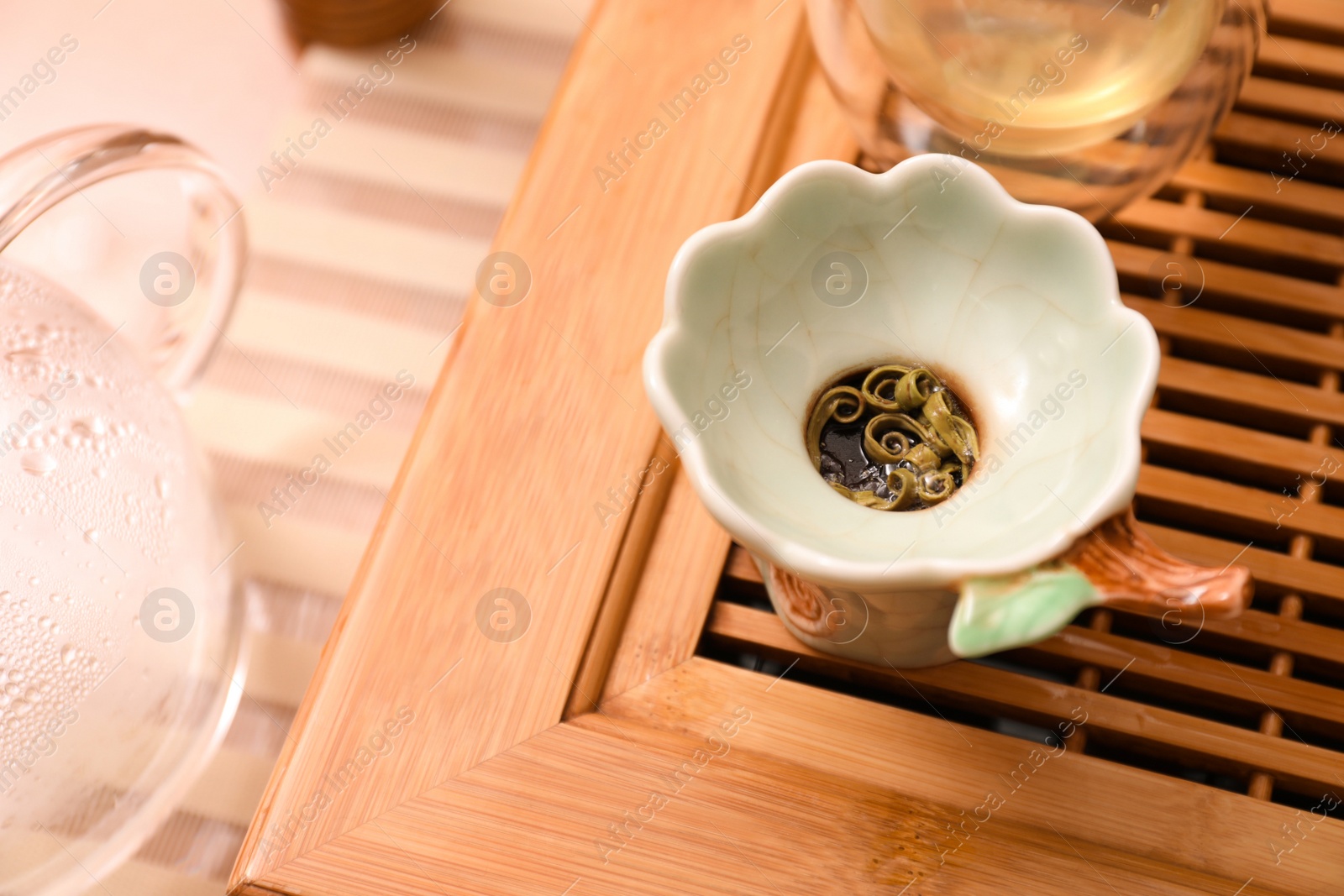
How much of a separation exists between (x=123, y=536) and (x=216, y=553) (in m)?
0.18

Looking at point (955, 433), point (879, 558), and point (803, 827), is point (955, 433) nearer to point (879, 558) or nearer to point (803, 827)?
point (879, 558)

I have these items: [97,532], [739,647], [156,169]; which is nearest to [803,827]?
[739,647]

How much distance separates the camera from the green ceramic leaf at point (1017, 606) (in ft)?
1.25

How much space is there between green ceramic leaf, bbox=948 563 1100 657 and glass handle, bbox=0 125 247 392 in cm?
48

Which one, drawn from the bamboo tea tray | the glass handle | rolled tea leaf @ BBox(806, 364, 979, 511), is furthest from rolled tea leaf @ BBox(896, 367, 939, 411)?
the glass handle

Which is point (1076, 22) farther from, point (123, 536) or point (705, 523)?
point (123, 536)

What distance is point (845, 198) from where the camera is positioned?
0.49 m

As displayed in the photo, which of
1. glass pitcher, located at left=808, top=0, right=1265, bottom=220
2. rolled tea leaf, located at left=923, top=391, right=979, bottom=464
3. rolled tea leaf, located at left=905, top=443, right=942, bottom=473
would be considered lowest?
rolled tea leaf, located at left=905, top=443, right=942, bottom=473

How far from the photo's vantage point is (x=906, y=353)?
0.52m


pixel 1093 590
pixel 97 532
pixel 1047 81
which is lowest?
pixel 97 532

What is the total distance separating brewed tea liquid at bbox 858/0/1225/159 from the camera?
0.56m

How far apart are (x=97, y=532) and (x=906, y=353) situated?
1.42ft

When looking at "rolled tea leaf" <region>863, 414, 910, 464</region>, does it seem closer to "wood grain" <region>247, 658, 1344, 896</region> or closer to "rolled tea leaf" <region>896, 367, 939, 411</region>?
"rolled tea leaf" <region>896, 367, 939, 411</region>

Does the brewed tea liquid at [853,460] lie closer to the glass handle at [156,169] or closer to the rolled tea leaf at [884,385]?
the rolled tea leaf at [884,385]
